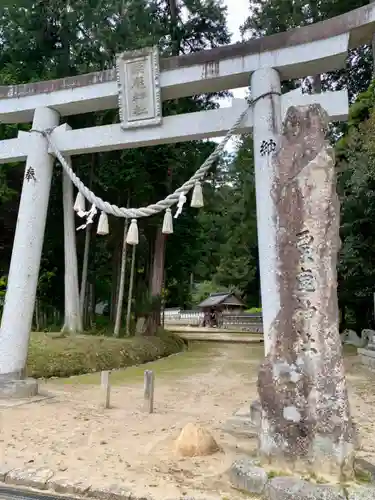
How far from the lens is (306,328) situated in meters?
3.54

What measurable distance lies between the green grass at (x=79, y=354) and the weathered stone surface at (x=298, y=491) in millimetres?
7122

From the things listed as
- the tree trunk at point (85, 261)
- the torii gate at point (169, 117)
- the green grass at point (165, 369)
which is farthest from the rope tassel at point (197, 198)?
the tree trunk at point (85, 261)

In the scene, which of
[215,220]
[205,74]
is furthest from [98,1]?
[215,220]

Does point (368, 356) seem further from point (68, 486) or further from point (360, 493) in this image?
point (68, 486)

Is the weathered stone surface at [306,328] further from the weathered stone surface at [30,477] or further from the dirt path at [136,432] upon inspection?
the weathered stone surface at [30,477]

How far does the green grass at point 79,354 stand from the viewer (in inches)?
376

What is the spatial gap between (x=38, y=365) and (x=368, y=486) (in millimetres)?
7660

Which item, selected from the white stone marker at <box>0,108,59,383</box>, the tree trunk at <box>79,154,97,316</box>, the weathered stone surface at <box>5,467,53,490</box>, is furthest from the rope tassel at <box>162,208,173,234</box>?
the tree trunk at <box>79,154,97,316</box>

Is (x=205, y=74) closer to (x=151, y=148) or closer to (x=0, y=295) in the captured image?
(x=151, y=148)

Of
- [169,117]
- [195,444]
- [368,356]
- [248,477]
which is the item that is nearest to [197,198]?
[169,117]

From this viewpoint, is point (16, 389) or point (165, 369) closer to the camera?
point (16, 389)

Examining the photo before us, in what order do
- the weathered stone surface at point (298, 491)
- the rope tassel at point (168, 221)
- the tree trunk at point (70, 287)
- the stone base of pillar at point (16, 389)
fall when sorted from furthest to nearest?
the tree trunk at point (70, 287), the stone base of pillar at point (16, 389), the rope tassel at point (168, 221), the weathered stone surface at point (298, 491)

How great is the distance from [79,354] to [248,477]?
297 inches

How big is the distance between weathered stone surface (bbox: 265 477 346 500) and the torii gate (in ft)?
9.41
